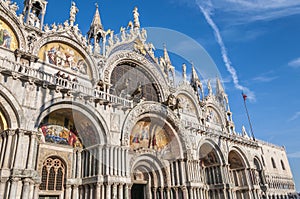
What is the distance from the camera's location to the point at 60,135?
45.5 feet

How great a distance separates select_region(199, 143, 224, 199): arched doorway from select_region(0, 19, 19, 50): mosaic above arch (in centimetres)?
1632

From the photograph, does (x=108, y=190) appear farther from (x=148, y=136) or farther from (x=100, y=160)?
(x=148, y=136)

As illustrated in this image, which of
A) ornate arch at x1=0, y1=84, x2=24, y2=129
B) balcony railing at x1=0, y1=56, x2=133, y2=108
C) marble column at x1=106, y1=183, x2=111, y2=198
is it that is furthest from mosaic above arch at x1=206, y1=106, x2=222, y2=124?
ornate arch at x1=0, y1=84, x2=24, y2=129

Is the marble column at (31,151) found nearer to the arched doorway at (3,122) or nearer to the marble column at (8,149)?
the marble column at (8,149)

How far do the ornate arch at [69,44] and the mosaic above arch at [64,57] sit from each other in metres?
0.20

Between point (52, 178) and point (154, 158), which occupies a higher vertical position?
point (154, 158)

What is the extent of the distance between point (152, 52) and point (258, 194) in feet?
56.1

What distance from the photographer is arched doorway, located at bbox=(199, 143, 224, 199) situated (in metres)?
21.8

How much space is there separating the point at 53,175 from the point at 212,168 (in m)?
14.5

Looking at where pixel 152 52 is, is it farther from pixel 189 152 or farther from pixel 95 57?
pixel 189 152

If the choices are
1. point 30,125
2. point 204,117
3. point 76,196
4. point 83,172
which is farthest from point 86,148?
point 204,117

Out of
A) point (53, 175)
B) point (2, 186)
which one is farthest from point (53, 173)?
point (2, 186)

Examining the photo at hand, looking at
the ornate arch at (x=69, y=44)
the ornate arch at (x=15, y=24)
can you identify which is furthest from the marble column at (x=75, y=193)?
the ornate arch at (x=15, y=24)

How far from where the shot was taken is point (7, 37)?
44.0 ft
